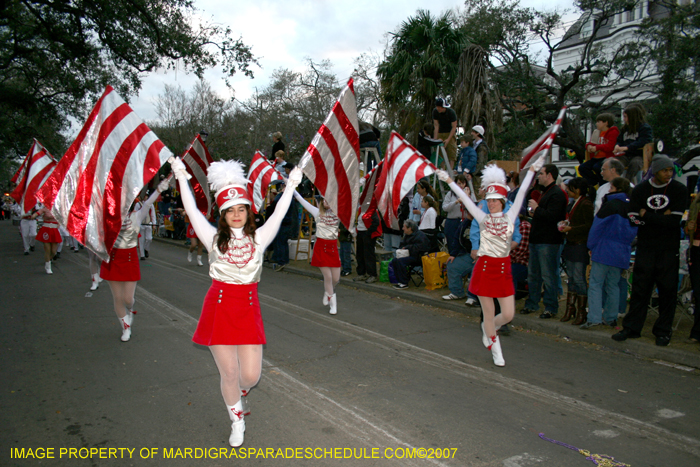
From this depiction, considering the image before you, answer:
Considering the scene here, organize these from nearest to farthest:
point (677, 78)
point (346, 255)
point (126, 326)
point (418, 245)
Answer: point (126, 326) < point (418, 245) < point (346, 255) < point (677, 78)

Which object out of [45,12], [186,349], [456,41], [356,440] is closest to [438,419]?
[356,440]

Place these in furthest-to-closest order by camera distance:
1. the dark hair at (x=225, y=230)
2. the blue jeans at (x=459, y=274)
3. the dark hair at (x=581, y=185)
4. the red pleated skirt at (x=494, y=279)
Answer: the blue jeans at (x=459, y=274)
the dark hair at (x=581, y=185)
the red pleated skirt at (x=494, y=279)
the dark hair at (x=225, y=230)

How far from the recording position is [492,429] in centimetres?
388

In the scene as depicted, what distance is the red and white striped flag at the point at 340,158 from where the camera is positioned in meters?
5.82

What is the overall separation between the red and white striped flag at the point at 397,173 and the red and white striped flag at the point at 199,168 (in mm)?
2526

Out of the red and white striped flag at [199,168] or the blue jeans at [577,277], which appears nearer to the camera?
the red and white striped flag at [199,168]

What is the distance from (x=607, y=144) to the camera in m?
8.36

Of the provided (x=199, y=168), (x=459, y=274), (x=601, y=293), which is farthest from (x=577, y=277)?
(x=199, y=168)

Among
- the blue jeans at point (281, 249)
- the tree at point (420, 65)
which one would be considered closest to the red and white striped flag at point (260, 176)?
the blue jeans at point (281, 249)

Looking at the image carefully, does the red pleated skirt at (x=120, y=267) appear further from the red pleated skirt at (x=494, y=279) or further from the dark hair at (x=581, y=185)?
the dark hair at (x=581, y=185)

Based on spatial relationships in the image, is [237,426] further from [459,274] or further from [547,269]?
[459,274]

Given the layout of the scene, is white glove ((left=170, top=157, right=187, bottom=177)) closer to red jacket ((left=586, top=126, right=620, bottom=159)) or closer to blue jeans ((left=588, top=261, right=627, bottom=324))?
blue jeans ((left=588, top=261, right=627, bottom=324))

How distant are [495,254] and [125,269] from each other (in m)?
4.71

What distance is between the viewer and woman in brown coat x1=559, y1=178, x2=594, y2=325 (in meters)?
7.12
